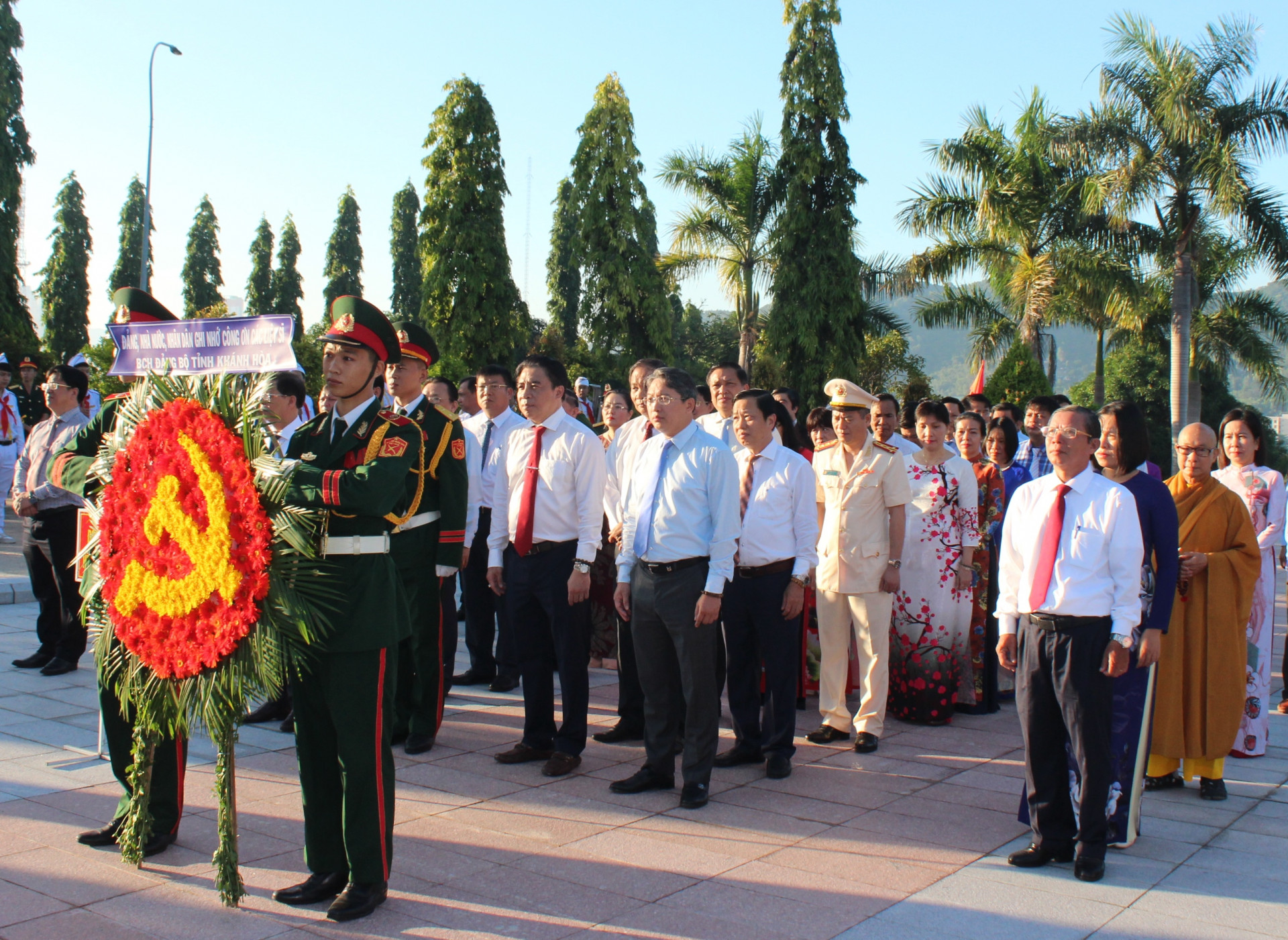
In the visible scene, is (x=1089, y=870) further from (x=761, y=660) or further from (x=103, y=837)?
(x=103, y=837)

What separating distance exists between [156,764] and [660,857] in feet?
6.35

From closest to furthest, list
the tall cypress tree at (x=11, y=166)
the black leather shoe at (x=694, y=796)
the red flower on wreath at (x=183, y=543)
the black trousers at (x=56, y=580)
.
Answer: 1. the red flower on wreath at (x=183, y=543)
2. the black leather shoe at (x=694, y=796)
3. the black trousers at (x=56, y=580)
4. the tall cypress tree at (x=11, y=166)

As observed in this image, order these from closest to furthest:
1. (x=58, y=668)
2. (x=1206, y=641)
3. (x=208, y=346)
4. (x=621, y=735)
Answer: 1. (x=208, y=346)
2. (x=1206, y=641)
3. (x=621, y=735)
4. (x=58, y=668)

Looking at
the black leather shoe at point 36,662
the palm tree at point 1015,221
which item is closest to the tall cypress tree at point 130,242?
the palm tree at point 1015,221

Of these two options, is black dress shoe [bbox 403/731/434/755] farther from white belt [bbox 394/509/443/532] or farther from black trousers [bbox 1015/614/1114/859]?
black trousers [bbox 1015/614/1114/859]

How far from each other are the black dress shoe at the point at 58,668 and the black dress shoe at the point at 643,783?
4.25 m

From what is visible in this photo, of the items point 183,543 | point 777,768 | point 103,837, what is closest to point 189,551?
point 183,543

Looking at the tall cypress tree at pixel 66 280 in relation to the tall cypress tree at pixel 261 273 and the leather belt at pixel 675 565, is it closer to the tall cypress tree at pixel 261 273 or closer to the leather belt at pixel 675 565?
the tall cypress tree at pixel 261 273

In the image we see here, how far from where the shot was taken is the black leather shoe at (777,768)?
5.33 meters

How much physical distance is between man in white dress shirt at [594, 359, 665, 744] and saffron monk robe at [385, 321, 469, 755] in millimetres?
784

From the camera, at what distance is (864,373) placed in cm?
3319

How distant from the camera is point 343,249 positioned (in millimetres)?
59250

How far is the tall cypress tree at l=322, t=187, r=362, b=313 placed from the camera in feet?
194

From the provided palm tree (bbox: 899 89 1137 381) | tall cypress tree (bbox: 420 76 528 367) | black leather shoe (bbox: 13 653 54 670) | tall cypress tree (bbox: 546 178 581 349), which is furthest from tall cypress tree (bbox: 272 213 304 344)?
black leather shoe (bbox: 13 653 54 670)
